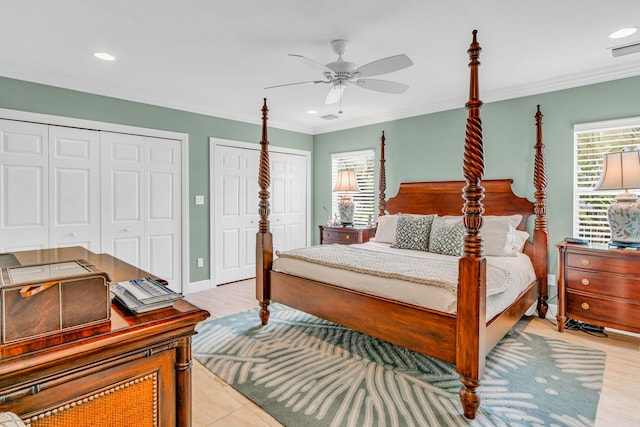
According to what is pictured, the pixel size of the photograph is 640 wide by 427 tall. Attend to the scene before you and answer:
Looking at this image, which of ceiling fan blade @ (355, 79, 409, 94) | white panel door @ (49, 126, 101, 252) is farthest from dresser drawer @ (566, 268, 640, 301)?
white panel door @ (49, 126, 101, 252)

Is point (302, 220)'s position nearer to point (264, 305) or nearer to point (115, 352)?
point (264, 305)

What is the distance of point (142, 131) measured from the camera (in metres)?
4.11

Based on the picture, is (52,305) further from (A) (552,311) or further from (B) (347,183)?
(B) (347,183)

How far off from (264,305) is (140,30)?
250cm

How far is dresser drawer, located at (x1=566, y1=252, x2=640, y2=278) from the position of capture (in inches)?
112

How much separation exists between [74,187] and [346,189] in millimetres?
3198

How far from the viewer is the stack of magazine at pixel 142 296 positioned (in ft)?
3.49

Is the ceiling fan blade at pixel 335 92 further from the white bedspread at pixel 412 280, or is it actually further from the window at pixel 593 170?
the window at pixel 593 170

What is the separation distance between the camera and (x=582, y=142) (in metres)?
3.45

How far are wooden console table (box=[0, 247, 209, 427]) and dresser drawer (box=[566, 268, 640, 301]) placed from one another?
3358 millimetres

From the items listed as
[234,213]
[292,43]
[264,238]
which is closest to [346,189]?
[234,213]

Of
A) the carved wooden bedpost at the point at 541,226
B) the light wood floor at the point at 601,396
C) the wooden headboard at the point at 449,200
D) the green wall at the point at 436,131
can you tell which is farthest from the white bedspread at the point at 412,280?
the green wall at the point at 436,131

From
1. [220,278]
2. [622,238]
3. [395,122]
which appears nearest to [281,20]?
[395,122]

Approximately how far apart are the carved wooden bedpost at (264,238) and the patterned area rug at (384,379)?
1.02 ft
